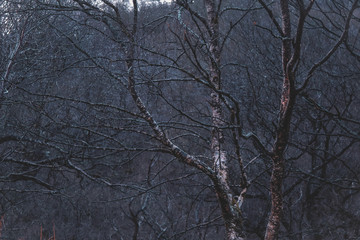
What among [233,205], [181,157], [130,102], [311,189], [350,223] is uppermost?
[130,102]

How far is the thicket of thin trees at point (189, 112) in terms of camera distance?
4.02 metres

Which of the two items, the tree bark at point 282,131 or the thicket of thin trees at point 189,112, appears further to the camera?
the thicket of thin trees at point 189,112

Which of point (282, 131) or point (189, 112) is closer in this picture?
point (282, 131)

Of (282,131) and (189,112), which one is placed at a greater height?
(189,112)

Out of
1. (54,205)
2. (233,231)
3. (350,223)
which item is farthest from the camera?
(54,205)

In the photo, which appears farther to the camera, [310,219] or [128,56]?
[310,219]

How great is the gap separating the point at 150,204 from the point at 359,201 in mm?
6154

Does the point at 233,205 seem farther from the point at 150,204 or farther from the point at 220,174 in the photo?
the point at 150,204

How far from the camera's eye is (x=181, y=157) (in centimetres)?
412

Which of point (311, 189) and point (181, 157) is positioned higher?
point (311, 189)

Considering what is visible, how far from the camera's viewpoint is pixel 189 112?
6379 millimetres

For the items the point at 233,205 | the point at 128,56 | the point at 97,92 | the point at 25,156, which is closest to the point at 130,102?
the point at 97,92

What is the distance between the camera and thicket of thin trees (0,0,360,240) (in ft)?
13.2

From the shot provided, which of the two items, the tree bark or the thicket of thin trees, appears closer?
the tree bark
